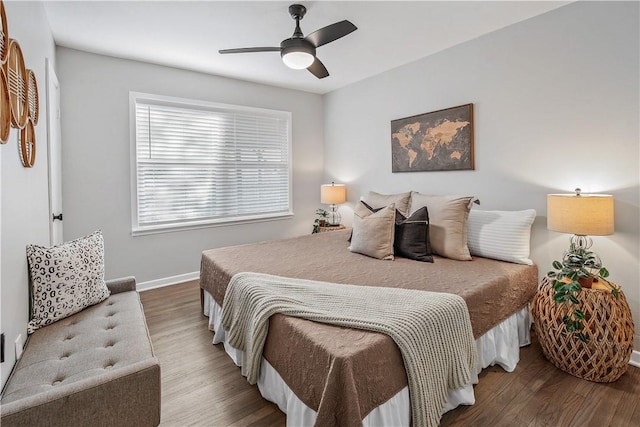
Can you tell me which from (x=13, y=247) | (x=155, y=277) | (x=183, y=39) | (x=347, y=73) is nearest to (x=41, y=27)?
(x=183, y=39)

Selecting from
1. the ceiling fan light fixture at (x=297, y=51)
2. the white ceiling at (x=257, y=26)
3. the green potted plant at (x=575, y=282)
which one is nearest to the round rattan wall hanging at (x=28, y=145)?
the white ceiling at (x=257, y=26)

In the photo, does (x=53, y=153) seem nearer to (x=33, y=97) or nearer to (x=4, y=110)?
(x=33, y=97)

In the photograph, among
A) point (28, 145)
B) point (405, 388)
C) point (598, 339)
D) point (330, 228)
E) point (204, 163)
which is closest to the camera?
point (405, 388)

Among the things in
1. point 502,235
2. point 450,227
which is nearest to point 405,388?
point 450,227

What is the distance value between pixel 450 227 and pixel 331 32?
1.77m

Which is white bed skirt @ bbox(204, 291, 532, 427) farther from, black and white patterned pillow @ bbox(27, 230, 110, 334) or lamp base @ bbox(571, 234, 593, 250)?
black and white patterned pillow @ bbox(27, 230, 110, 334)

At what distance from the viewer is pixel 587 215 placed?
78.5 inches

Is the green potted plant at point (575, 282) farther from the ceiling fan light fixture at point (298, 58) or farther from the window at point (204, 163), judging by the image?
the window at point (204, 163)

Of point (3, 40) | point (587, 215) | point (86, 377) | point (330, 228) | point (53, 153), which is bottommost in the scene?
point (86, 377)

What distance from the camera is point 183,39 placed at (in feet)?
9.65

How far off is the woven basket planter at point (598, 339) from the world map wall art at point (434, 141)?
1548 mm

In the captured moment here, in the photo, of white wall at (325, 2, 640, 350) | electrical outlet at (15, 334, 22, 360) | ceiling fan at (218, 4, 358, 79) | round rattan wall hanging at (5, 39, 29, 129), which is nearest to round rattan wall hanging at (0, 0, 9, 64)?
round rattan wall hanging at (5, 39, 29, 129)

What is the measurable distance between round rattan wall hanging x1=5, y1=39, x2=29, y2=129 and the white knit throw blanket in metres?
1.45

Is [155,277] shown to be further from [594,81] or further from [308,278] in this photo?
[594,81]
